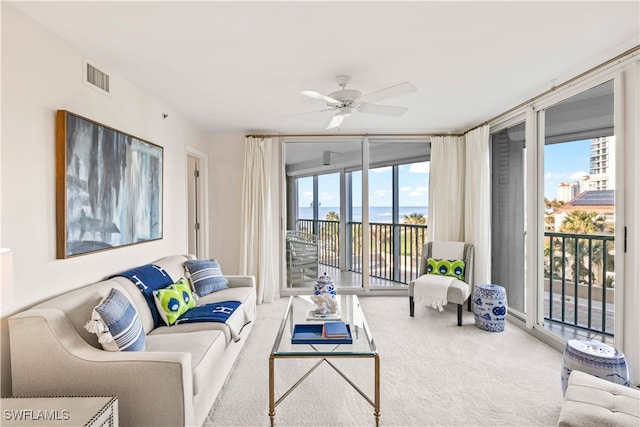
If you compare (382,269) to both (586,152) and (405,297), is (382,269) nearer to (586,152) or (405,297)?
(405,297)

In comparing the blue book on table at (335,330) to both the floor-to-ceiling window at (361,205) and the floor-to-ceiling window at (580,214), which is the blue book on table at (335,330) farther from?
the floor-to-ceiling window at (361,205)

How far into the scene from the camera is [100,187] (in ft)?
7.93

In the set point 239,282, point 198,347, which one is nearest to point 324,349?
point 198,347

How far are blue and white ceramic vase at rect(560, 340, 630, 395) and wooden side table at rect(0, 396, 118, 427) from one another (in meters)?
2.65

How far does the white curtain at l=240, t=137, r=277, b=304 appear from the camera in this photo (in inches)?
183

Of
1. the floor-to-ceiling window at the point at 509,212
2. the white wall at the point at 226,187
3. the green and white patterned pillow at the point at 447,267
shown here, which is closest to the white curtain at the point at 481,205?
the floor-to-ceiling window at the point at 509,212

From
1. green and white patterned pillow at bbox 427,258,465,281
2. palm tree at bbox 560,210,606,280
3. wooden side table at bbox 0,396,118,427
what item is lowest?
wooden side table at bbox 0,396,118,427

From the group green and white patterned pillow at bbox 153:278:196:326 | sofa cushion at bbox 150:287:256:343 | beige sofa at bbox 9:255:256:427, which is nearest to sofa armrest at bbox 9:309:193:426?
beige sofa at bbox 9:255:256:427

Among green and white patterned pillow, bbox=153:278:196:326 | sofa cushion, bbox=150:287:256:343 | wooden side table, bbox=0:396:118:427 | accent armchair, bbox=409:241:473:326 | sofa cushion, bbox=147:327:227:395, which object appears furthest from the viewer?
accent armchair, bbox=409:241:473:326

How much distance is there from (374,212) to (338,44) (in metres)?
3.25

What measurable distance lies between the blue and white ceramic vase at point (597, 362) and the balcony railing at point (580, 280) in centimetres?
132

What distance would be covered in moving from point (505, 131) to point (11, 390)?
4982 millimetres

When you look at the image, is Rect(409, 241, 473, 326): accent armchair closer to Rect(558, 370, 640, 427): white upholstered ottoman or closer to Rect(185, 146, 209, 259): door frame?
Rect(558, 370, 640, 427): white upholstered ottoman

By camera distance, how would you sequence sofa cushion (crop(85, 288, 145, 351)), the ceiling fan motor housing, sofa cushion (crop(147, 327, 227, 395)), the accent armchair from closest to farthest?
sofa cushion (crop(85, 288, 145, 351)) < sofa cushion (crop(147, 327, 227, 395)) < the ceiling fan motor housing < the accent armchair
